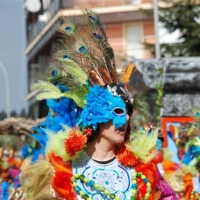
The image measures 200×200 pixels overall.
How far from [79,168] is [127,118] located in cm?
46

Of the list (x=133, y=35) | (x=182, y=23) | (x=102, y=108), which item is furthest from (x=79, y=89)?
(x=133, y=35)

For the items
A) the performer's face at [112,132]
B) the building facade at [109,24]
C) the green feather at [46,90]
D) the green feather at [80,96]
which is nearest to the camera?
the performer's face at [112,132]

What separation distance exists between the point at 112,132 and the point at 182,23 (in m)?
14.0

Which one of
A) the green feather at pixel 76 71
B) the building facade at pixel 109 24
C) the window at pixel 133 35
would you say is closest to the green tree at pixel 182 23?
the building facade at pixel 109 24

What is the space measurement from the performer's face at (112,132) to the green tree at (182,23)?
13.9 metres

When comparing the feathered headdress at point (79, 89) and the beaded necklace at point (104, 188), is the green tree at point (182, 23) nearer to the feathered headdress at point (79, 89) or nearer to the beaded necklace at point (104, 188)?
the feathered headdress at point (79, 89)

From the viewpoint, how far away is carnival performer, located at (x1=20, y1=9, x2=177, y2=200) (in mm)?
6055

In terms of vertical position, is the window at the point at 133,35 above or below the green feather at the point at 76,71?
above

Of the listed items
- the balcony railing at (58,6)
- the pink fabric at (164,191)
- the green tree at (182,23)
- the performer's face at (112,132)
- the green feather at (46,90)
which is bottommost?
the pink fabric at (164,191)

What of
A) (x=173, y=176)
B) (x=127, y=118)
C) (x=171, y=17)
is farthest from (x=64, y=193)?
(x=171, y=17)

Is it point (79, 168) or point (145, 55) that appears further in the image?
point (145, 55)

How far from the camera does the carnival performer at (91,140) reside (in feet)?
19.9

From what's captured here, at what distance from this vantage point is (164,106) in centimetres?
1266

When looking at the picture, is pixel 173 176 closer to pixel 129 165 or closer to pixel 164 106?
pixel 164 106
